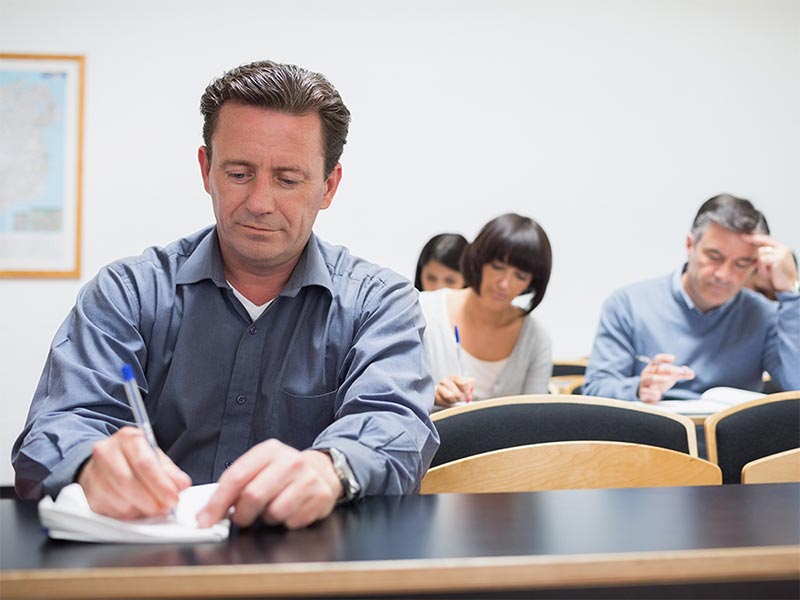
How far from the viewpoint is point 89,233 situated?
4242 millimetres

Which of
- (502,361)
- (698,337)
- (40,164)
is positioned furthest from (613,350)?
(40,164)

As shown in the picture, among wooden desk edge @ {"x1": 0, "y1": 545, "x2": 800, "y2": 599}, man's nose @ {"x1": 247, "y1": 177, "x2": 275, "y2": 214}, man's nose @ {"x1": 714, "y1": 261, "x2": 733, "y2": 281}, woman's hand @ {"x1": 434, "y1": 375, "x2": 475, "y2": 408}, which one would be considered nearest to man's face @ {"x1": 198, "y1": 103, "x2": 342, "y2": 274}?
man's nose @ {"x1": 247, "y1": 177, "x2": 275, "y2": 214}

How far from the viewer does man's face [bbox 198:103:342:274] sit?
135cm

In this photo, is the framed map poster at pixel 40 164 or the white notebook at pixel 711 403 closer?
the white notebook at pixel 711 403

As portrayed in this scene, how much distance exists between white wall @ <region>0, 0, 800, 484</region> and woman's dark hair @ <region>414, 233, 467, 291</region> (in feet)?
1.32

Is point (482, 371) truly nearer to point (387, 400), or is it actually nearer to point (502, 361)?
point (502, 361)

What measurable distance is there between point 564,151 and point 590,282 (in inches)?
27.1

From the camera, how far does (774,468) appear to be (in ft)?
5.04

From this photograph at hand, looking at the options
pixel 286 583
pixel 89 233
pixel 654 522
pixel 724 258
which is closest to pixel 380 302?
pixel 654 522

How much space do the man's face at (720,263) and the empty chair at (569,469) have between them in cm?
156

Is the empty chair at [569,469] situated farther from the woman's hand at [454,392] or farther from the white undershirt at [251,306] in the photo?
the woman's hand at [454,392]

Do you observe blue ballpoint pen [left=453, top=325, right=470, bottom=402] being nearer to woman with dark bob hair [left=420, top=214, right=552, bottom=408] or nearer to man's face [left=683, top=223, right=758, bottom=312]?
woman with dark bob hair [left=420, top=214, right=552, bottom=408]

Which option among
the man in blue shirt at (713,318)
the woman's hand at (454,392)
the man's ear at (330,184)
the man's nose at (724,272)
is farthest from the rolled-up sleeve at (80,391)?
the man's nose at (724,272)

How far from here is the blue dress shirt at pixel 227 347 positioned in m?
1.28
